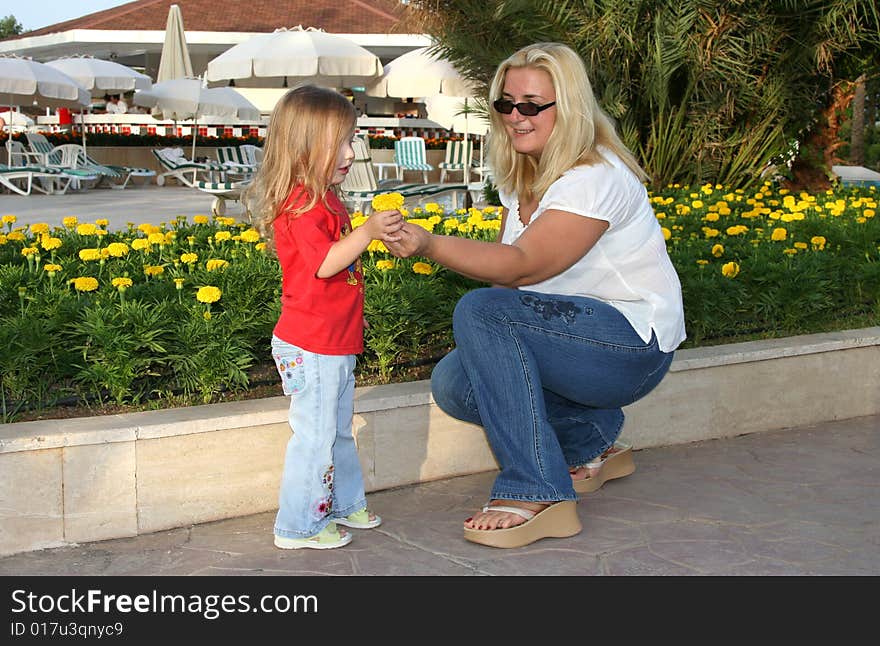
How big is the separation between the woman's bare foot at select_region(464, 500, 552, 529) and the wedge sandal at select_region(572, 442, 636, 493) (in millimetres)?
490

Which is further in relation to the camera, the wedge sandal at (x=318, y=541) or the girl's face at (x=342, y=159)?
the wedge sandal at (x=318, y=541)

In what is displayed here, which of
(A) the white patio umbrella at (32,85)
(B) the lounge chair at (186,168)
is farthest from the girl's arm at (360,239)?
(A) the white patio umbrella at (32,85)

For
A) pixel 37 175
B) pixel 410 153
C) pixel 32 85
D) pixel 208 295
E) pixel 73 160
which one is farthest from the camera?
pixel 73 160

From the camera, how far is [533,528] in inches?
133

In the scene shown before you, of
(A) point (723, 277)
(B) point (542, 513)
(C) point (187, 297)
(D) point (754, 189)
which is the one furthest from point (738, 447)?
(D) point (754, 189)

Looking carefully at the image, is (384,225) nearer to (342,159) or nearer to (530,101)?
(342,159)

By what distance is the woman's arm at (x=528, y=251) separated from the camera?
3.18 meters

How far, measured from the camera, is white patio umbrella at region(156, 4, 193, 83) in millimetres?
25859

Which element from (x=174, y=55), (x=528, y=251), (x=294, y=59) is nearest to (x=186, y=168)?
(x=294, y=59)

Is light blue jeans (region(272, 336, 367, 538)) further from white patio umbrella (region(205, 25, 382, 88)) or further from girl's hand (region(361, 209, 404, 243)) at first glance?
white patio umbrella (region(205, 25, 382, 88))

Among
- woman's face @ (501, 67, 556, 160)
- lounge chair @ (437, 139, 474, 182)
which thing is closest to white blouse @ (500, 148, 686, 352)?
woman's face @ (501, 67, 556, 160)

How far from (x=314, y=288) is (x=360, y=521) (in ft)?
2.67

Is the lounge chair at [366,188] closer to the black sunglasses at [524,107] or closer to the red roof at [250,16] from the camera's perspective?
the black sunglasses at [524,107]

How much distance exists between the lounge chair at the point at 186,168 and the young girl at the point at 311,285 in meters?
14.3
